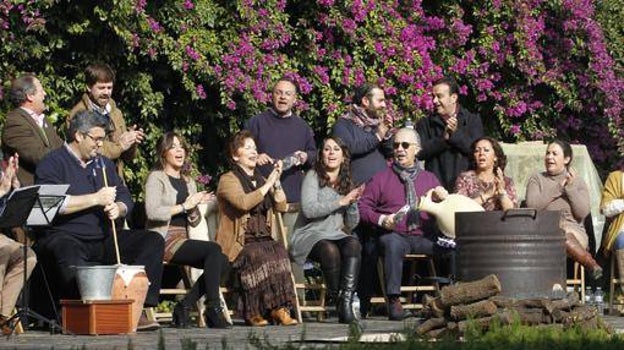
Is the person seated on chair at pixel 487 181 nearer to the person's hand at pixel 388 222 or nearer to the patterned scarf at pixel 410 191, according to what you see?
the patterned scarf at pixel 410 191

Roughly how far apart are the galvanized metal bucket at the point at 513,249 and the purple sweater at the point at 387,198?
6.41 ft

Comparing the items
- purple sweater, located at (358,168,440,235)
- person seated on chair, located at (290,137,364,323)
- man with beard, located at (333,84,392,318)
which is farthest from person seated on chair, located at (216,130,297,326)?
man with beard, located at (333,84,392,318)

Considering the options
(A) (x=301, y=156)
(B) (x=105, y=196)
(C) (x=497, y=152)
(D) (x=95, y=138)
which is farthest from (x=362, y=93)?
(B) (x=105, y=196)

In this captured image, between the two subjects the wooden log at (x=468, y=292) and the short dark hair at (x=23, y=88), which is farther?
the short dark hair at (x=23, y=88)

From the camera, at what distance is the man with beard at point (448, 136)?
16750 mm

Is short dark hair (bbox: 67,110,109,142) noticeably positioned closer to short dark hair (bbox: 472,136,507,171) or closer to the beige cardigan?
the beige cardigan

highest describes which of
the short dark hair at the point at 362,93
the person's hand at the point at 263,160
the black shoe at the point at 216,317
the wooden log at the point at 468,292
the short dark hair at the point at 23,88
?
the short dark hair at the point at 362,93

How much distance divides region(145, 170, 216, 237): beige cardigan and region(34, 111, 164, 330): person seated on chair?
412mm

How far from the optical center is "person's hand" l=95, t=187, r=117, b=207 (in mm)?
13914

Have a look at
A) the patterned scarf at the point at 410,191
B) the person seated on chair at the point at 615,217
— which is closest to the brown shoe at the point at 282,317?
the patterned scarf at the point at 410,191

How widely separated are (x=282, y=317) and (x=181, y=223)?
1.14 meters

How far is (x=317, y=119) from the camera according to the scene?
19.0m

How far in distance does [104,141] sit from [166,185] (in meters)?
0.62

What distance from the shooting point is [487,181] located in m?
16.4
